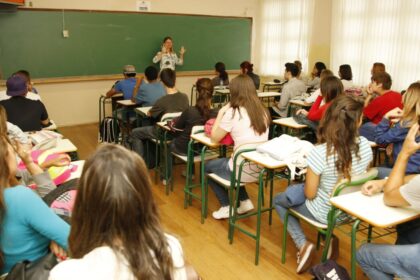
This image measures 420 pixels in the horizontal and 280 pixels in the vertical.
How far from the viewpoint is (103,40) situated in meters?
7.31

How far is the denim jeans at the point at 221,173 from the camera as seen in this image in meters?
3.36

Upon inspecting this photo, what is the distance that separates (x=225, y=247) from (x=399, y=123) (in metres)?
1.84

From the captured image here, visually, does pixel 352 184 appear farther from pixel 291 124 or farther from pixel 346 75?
pixel 346 75

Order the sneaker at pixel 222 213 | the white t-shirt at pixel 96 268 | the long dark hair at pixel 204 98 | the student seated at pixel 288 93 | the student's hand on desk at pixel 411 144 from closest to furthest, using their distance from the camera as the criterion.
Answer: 1. the white t-shirt at pixel 96 268
2. the student's hand on desk at pixel 411 144
3. the sneaker at pixel 222 213
4. the long dark hair at pixel 204 98
5. the student seated at pixel 288 93

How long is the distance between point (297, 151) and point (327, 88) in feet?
4.57

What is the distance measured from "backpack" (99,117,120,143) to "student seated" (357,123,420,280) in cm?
436

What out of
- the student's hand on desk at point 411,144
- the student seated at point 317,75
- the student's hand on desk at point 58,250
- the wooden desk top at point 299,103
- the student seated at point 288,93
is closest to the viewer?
the student's hand on desk at point 58,250

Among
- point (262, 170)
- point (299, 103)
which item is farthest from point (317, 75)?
point (262, 170)

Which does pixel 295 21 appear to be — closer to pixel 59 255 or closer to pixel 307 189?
pixel 307 189

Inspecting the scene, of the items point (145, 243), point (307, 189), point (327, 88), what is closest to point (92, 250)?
point (145, 243)

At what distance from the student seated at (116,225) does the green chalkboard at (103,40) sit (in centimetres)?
634

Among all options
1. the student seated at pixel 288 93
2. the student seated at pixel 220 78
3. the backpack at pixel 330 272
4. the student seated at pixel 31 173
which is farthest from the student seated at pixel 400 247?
the student seated at pixel 220 78

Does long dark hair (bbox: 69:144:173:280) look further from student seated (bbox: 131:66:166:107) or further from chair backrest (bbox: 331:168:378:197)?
student seated (bbox: 131:66:166:107)

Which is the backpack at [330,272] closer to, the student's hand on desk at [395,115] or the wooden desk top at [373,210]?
the wooden desk top at [373,210]
